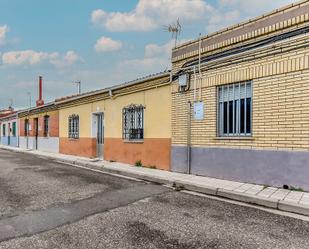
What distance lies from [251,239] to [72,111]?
51.0 ft

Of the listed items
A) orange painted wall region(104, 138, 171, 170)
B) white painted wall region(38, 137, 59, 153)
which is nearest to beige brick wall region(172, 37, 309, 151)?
orange painted wall region(104, 138, 171, 170)

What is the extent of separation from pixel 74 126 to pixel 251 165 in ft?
41.1

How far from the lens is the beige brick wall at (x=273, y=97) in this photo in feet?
25.1

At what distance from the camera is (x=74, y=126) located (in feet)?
61.9

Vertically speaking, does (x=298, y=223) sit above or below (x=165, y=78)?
below

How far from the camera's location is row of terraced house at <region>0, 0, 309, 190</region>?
25.5 feet

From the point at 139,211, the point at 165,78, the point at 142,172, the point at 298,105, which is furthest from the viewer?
the point at 165,78

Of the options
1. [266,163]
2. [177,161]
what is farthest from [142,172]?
[266,163]

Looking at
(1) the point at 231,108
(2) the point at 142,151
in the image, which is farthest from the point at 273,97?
(2) the point at 142,151

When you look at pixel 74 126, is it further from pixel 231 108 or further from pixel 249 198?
pixel 249 198

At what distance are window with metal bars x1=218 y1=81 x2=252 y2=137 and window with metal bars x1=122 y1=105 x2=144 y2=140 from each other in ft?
13.3

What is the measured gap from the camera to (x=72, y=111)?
18922 millimetres

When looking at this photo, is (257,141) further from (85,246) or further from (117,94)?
(117,94)

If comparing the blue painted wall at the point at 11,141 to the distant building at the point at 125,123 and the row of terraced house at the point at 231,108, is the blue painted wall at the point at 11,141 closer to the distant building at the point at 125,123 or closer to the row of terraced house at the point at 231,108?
the distant building at the point at 125,123
